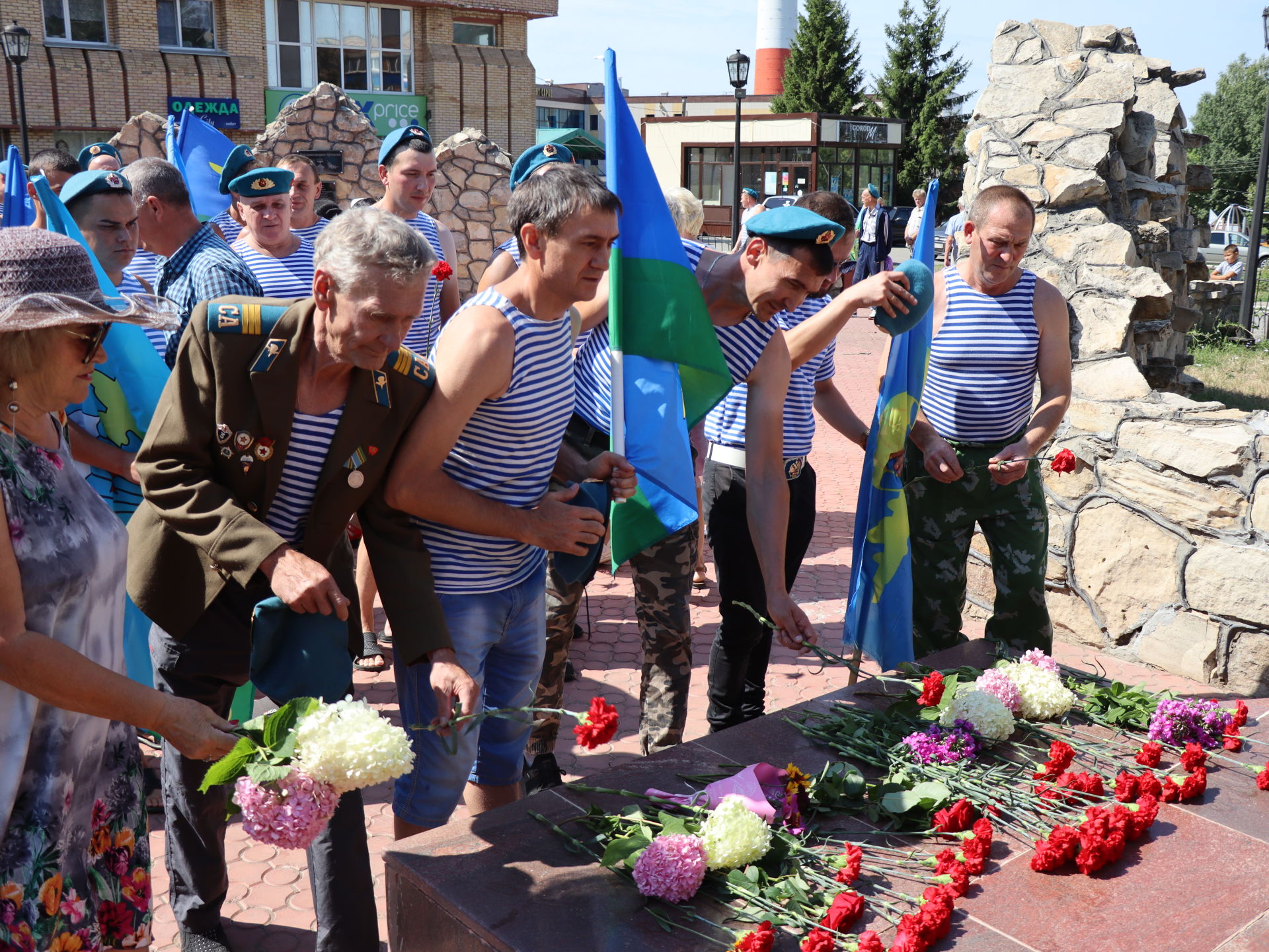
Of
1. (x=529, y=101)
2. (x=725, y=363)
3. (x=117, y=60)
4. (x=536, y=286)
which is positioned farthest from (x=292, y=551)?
(x=529, y=101)

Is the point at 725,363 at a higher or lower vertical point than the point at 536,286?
lower

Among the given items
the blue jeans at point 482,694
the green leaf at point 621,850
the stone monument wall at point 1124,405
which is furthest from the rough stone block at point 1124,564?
the green leaf at point 621,850

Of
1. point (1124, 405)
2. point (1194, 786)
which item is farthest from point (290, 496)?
point (1124, 405)

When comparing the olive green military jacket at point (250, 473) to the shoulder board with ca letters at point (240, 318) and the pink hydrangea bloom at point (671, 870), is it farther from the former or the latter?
the pink hydrangea bloom at point (671, 870)

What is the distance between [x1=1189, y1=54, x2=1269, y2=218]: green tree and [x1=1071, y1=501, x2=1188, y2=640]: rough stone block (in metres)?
42.2

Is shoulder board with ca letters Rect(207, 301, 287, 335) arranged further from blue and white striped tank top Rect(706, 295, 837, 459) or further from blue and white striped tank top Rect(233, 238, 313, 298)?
blue and white striped tank top Rect(233, 238, 313, 298)

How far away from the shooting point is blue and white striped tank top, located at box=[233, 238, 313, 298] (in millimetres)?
4879

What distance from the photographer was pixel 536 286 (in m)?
2.65

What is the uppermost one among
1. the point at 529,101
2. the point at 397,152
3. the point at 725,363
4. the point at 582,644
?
the point at 529,101

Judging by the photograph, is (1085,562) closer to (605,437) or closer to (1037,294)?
(1037,294)

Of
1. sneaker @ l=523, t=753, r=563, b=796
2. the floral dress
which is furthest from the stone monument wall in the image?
the floral dress

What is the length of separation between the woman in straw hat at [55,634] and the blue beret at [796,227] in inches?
67.1

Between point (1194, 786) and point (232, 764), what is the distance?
2226 millimetres

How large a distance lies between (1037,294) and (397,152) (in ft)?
11.3
